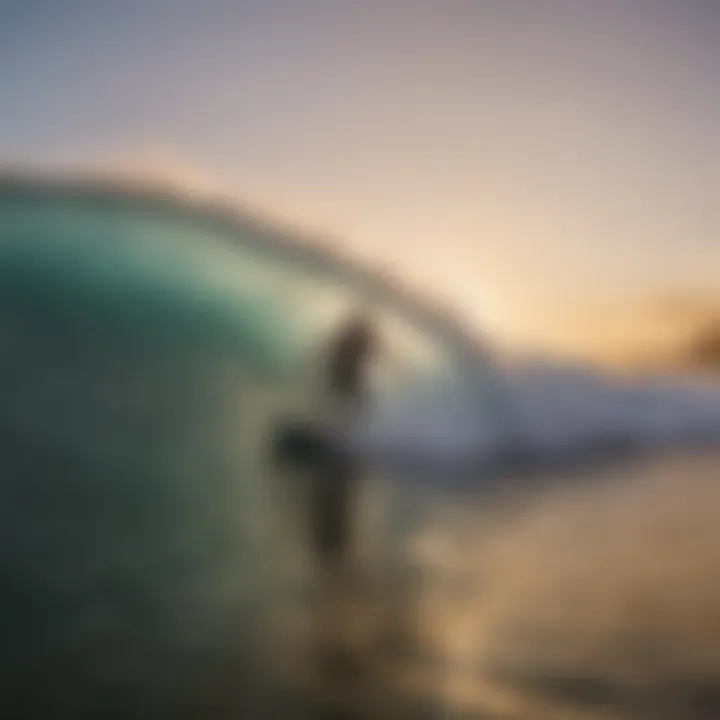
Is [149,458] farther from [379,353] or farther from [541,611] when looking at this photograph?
[541,611]

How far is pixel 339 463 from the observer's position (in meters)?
0.95

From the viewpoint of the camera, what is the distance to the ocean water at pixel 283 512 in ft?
2.93

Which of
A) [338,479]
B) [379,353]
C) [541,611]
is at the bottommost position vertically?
[541,611]

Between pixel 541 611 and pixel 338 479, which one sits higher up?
pixel 338 479

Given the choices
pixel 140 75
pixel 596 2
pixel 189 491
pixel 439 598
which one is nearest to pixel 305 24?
pixel 140 75

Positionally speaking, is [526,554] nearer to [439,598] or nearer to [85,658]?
[439,598]

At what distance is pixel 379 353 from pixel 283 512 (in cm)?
18

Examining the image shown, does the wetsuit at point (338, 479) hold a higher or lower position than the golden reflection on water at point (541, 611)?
higher

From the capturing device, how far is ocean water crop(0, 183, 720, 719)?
0.89m

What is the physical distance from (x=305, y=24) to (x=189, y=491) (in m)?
0.48

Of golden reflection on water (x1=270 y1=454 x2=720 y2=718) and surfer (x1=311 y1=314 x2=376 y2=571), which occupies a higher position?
surfer (x1=311 y1=314 x2=376 y2=571)

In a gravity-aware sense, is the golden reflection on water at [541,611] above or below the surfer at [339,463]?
below

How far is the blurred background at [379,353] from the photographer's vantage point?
0.90 metres

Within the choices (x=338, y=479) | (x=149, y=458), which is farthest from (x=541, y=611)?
(x=149, y=458)
